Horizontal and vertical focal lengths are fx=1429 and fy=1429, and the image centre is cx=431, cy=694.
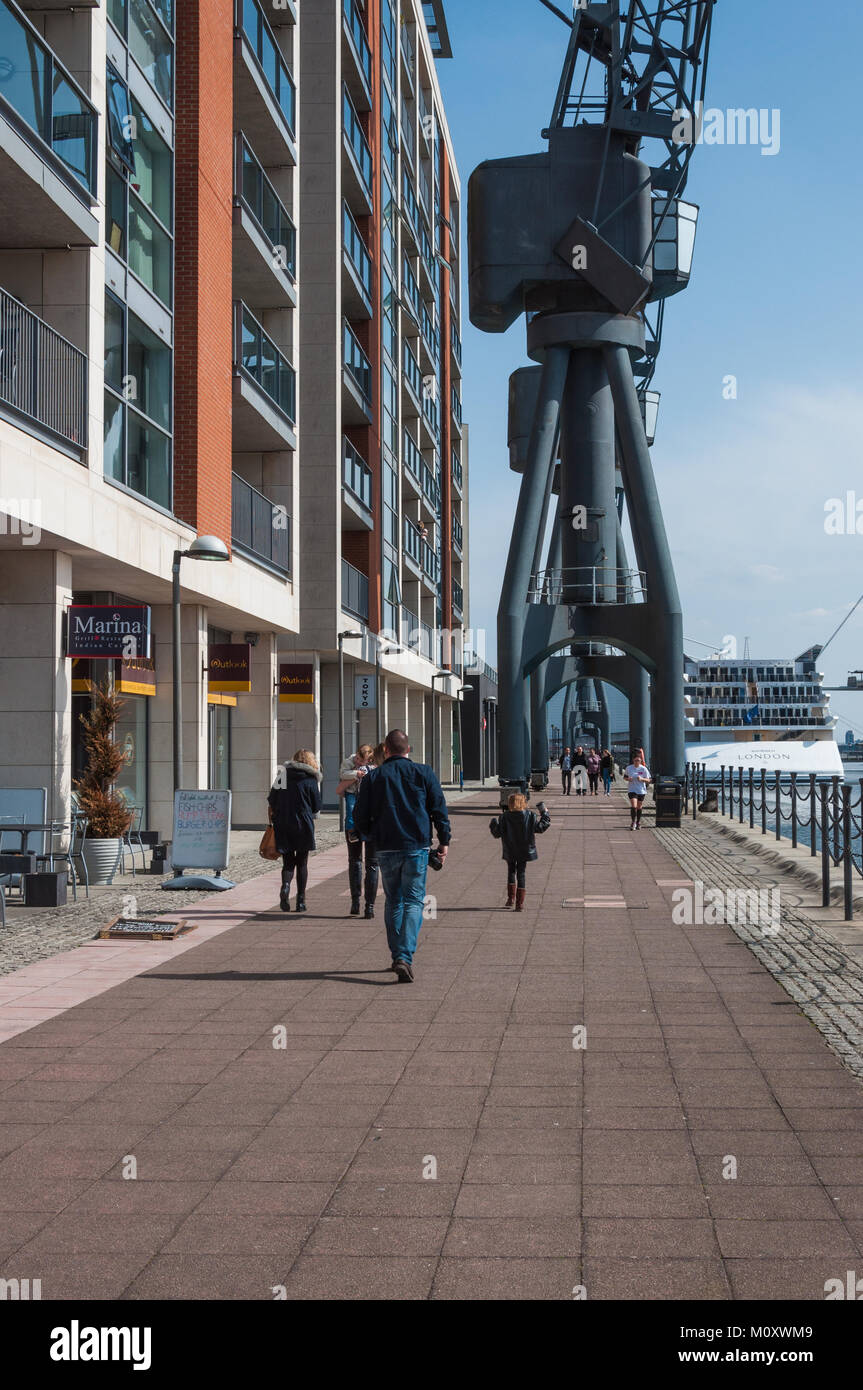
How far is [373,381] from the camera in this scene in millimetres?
39344

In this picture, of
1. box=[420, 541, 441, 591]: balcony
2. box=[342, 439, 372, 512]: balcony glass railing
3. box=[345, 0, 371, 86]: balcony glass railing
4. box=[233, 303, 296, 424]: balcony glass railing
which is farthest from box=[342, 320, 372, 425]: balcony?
box=[420, 541, 441, 591]: balcony

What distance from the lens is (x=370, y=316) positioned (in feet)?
128

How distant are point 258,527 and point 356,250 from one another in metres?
13.4

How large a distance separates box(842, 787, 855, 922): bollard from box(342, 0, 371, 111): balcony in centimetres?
2695

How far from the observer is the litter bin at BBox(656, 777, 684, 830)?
28.4m

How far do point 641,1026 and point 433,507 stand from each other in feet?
168

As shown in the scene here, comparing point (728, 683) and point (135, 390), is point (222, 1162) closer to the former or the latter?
point (135, 390)

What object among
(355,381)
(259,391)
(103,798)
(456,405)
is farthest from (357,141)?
(456,405)

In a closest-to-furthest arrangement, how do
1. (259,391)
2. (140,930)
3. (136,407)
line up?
Result: (140,930)
(136,407)
(259,391)

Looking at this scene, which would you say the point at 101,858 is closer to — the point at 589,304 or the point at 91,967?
the point at 91,967

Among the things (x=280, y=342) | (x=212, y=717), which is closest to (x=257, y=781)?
(x=212, y=717)

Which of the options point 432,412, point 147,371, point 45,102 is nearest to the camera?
point 45,102

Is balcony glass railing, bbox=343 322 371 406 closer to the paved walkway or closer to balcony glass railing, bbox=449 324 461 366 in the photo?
the paved walkway
